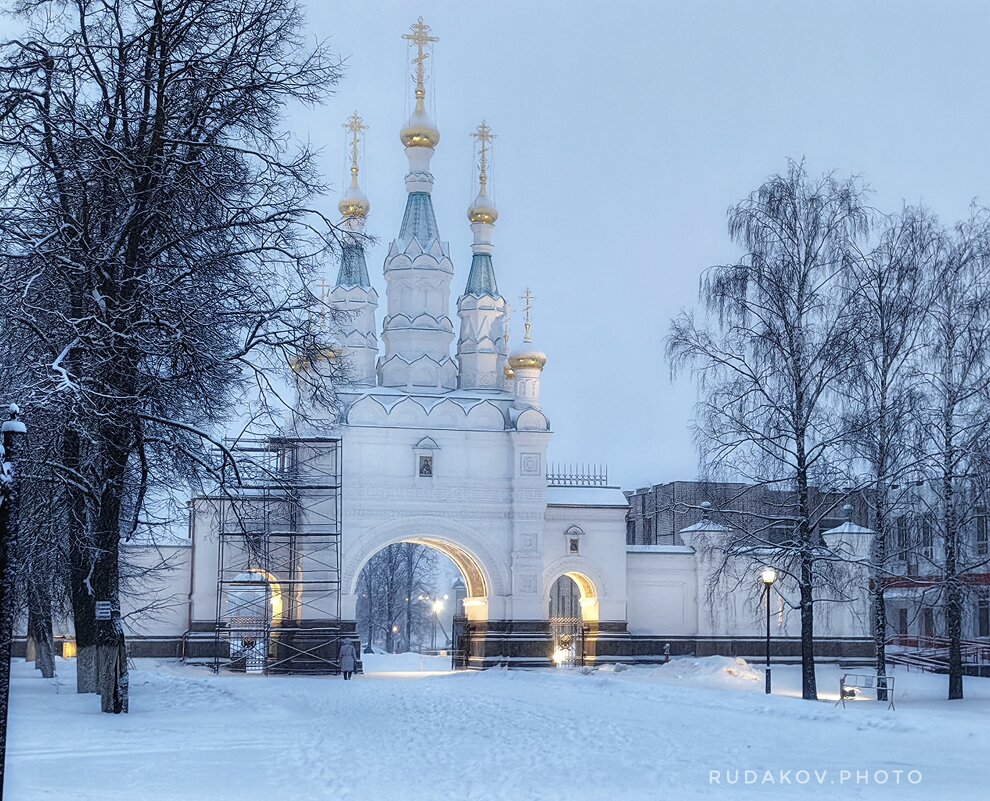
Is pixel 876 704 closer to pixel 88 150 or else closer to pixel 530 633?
pixel 530 633

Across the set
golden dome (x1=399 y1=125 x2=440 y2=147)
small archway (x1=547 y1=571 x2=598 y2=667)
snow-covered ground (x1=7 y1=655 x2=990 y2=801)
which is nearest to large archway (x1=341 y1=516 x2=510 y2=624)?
small archway (x1=547 y1=571 x2=598 y2=667)

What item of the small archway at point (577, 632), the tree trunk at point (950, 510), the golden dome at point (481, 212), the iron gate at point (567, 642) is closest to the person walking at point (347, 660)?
the small archway at point (577, 632)

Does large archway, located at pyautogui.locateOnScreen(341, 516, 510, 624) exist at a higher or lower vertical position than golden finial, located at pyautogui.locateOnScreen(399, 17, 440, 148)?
lower

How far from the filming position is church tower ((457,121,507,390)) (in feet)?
119

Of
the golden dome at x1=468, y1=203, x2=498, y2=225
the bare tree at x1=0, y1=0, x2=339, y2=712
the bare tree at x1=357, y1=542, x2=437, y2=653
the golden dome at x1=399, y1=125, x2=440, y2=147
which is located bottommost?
the bare tree at x1=357, y1=542, x2=437, y2=653

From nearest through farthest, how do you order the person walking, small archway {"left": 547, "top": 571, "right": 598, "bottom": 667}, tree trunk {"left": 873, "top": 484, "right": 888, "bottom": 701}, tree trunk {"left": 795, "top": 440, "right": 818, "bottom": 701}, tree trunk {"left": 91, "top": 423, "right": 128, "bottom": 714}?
tree trunk {"left": 91, "top": 423, "right": 128, "bottom": 714}, tree trunk {"left": 795, "top": 440, "right": 818, "bottom": 701}, tree trunk {"left": 873, "top": 484, "right": 888, "bottom": 701}, the person walking, small archway {"left": 547, "top": 571, "right": 598, "bottom": 667}

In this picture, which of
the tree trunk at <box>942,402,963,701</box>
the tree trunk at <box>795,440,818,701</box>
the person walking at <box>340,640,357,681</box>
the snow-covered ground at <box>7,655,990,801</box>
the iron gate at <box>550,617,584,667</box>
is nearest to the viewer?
the snow-covered ground at <box>7,655,990,801</box>

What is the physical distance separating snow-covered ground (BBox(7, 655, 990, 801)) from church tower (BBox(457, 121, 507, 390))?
52.0 ft

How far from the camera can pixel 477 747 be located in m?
13.6

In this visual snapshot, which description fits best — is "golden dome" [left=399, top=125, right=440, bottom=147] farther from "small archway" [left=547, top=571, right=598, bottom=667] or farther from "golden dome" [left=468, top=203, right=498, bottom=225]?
"small archway" [left=547, top=571, right=598, bottom=667]

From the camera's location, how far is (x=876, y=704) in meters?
20.9

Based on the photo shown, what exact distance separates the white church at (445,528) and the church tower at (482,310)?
0.21ft

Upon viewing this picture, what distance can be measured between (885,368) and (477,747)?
12.0 meters

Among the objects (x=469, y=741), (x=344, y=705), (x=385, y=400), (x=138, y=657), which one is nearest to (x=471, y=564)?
(x=385, y=400)
